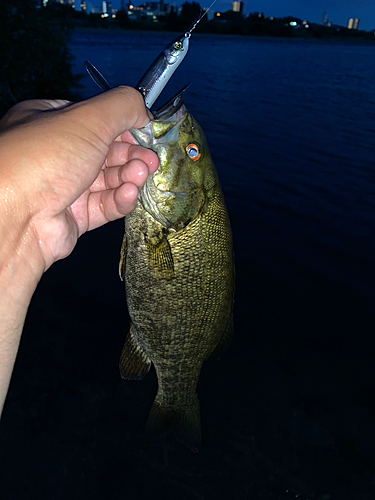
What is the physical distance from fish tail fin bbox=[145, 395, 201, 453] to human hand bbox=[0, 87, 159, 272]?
187cm

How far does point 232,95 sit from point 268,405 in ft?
68.3

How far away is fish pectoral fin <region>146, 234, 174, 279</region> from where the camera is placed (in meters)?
2.63

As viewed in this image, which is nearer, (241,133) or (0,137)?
(0,137)

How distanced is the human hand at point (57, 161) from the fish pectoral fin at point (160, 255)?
0.37 m

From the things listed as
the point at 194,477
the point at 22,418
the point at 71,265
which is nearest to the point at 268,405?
the point at 194,477

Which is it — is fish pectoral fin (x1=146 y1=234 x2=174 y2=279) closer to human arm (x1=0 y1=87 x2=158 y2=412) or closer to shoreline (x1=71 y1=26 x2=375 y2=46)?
human arm (x1=0 y1=87 x2=158 y2=412)

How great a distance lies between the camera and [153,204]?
2.59 meters

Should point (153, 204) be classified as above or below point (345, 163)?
above

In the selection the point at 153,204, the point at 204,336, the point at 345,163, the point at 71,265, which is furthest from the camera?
the point at 345,163

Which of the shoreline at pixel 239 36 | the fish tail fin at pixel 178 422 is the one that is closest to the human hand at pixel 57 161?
the fish tail fin at pixel 178 422

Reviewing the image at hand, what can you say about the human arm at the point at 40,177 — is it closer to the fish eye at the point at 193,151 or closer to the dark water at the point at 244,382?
the fish eye at the point at 193,151

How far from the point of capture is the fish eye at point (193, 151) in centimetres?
258

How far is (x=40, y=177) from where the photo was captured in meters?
1.69

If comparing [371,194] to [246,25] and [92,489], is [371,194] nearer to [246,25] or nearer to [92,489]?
[92,489]
